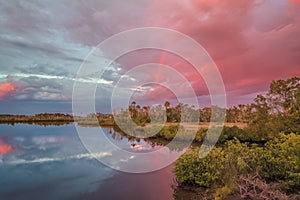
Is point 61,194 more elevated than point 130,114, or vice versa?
point 130,114

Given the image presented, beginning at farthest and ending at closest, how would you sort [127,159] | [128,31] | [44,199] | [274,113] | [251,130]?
[251,130], [274,113], [127,159], [128,31], [44,199]

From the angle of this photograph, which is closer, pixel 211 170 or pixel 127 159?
pixel 211 170

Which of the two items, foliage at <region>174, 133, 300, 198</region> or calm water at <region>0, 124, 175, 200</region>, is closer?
foliage at <region>174, 133, 300, 198</region>

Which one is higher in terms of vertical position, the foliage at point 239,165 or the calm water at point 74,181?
the foliage at point 239,165

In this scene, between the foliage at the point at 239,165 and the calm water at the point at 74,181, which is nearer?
the foliage at the point at 239,165

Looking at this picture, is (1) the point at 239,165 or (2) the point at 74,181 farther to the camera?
(2) the point at 74,181

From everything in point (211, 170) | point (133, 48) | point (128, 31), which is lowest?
point (211, 170)

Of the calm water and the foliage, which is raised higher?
the foliage

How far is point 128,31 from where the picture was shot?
1548cm

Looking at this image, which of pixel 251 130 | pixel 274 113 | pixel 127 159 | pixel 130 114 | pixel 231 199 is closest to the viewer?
pixel 231 199

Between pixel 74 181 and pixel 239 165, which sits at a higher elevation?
pixel 239 165

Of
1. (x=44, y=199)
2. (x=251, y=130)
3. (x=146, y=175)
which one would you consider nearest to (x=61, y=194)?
(x=44, y=199)

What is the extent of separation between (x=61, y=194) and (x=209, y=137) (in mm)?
21207

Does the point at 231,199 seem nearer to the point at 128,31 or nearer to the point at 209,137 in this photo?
the point at 128,31
